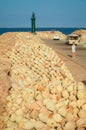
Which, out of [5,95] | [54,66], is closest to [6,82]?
[5,95]

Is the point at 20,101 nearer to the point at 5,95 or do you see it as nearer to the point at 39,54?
the point at 5,95

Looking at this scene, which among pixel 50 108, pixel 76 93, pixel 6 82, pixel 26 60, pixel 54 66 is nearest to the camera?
pixel 50 108

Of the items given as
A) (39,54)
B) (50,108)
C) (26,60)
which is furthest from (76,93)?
(39,54)

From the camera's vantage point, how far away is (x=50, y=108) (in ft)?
22.3

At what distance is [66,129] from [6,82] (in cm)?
265

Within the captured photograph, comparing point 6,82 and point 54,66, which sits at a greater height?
point 6,82

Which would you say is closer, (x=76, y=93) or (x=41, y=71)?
(x=76, y=93)

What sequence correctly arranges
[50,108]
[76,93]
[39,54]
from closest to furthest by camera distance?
[50,108], [76,93], [39,54]

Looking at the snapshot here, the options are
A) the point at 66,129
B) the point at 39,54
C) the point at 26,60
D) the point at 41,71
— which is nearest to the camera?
the point at 66,129

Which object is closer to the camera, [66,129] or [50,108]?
[66,129]

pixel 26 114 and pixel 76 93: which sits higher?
pixel 76 93

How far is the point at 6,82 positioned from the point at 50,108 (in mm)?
1842

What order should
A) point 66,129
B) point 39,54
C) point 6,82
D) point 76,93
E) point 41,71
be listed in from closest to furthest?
point 66,129, point 76,93, point 6,82, point 41,71, point 39,54

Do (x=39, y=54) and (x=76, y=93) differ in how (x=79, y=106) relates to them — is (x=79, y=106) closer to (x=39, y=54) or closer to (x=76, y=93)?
(x=76, y=93)
